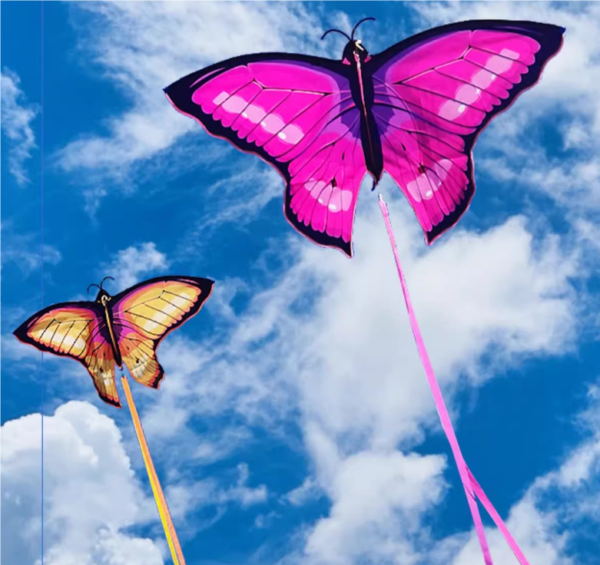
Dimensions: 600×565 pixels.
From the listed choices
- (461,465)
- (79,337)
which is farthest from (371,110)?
(79,337)

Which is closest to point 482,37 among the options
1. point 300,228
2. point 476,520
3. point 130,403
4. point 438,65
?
point 438,65

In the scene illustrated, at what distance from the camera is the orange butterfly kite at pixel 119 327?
1190 cm

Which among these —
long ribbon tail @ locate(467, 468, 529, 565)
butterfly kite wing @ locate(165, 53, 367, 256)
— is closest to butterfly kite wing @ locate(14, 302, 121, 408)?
butterfly kite wing @ locate(165, 53, 367, 256)

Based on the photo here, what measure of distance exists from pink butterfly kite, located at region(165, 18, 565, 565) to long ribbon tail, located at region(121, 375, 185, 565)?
3.06m

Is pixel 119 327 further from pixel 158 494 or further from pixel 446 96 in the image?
pixel 446 96

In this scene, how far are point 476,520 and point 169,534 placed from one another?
12.4 feet

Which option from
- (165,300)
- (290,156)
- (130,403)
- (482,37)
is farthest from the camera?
(165,300)

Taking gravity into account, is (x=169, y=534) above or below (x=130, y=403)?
below

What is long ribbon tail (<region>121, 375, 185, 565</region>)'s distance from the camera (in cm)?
1017

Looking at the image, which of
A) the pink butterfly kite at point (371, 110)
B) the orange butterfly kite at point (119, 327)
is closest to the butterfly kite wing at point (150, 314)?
the orange butterfly kite at point (119, 327)

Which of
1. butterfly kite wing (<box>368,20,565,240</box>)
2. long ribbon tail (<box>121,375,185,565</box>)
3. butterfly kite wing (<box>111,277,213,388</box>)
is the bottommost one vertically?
long ribbon tail (<box>121,375,185,565</box>)

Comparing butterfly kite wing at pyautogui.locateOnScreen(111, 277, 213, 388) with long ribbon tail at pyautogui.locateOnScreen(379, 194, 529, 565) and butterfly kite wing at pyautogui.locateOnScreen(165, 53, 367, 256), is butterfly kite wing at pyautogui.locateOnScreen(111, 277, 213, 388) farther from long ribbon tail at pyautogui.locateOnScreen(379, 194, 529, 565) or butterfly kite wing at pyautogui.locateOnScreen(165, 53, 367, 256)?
long ribbon tail at pyautogui.locateOnScreen(379, 194, 529, 565)

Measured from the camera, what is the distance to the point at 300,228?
10.3 m

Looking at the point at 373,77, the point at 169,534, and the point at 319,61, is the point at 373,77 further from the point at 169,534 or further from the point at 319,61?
the point at 169,534
